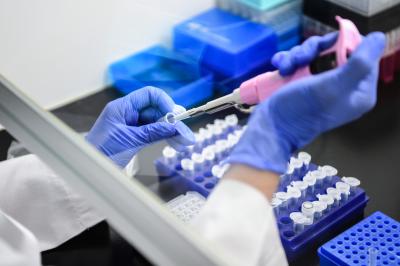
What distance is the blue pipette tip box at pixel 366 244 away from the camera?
4.01 feet

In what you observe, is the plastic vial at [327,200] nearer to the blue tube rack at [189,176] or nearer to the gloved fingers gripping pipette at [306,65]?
the blue tube rack at [189,176]

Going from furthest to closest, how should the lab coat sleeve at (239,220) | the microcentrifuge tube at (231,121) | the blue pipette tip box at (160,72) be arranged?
the blue pipette tip box at (160,72)
the microcentrifuge tube at (231,121)
the lab coat sleeve at (239,220)

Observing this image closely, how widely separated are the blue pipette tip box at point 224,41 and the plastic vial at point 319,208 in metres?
0.49

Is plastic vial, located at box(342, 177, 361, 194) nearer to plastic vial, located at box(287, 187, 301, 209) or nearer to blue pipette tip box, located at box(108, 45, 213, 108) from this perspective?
plastic vial, located at box(287, 187, 301, 209)

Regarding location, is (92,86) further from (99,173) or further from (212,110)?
(99,173)

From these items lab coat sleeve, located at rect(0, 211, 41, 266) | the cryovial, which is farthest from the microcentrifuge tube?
lab coat sleeve, located at rect(0, 211, 41, 266)

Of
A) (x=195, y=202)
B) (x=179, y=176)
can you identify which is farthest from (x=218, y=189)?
(x=179, y=176)

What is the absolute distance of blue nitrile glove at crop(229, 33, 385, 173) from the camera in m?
0.79

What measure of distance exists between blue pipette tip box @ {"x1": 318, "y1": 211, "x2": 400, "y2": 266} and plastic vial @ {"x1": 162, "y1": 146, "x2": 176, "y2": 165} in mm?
437

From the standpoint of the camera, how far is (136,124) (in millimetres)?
1283

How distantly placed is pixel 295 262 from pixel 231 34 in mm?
812

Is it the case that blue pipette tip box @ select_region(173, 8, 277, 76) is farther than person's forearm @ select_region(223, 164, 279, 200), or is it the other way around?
blue pipette tip box @ select_region(173, 8, 277, 76)

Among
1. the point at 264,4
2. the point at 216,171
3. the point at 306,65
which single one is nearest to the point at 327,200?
the point at 216,171

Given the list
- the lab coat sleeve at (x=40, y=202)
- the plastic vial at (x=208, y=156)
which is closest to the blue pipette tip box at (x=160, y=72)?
the plastic vial at (x=208, y=156)
